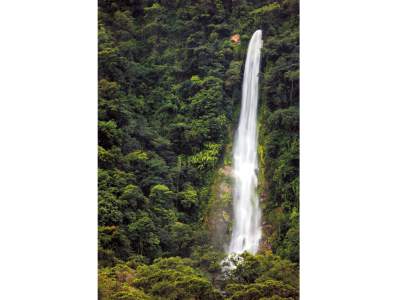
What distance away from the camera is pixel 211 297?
5.89 metres

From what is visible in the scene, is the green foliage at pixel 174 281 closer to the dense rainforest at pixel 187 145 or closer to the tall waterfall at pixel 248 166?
the dense rainforest at pixel 187 145

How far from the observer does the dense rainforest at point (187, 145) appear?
5.89m

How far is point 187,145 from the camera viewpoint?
613cm

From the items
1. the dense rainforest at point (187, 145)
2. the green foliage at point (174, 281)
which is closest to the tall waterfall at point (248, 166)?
the dense rainforest at point (187, 145)

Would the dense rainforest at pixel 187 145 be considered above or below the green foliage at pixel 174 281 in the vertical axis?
above

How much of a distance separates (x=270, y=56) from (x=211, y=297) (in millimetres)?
2618

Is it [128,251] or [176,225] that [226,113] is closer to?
[176,225]

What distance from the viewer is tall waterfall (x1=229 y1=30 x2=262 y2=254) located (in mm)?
5938

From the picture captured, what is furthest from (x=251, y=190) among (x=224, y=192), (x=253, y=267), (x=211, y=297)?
(x=211, y=297)

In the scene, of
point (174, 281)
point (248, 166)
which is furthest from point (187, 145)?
point (174, 281)

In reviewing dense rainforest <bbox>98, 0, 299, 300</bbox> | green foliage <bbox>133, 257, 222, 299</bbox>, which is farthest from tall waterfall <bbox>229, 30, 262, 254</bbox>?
green foliage <bbox>133, 257, 222, 299</bbox>

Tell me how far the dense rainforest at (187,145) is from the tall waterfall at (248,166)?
0.07 m

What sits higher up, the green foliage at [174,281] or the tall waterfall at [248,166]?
the tall waterfall at [248,166]

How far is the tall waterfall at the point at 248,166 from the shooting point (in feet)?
19.5
